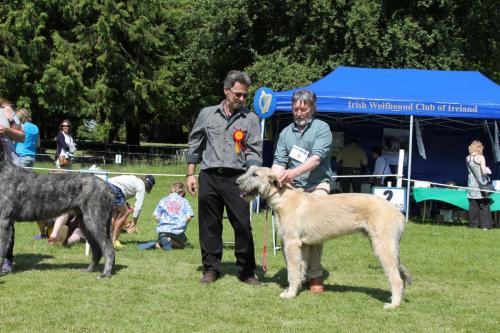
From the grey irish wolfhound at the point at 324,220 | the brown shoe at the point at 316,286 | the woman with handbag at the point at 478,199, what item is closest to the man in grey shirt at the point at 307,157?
the brown shoe at the point at 316,286

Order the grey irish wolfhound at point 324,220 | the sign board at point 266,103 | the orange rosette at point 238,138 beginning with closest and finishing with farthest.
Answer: the grey irish wolfhound at point 324,220 < the orange rosette at point 238,138 < the sign board at point 266,103

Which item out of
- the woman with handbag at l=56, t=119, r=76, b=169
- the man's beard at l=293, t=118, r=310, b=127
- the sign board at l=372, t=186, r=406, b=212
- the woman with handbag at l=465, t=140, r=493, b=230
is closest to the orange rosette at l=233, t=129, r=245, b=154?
the man's beard at l=293, t=118, r=310, b=127

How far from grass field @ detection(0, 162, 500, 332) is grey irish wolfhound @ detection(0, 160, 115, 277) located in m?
0.42

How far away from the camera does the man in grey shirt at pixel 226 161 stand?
6121 mm

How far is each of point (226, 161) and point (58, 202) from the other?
1.90m

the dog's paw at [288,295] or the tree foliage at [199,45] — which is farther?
the tree foliage at [199,45]

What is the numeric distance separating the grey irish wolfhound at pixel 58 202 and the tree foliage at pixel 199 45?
1641 cm

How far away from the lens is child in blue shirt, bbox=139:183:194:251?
27.9 feet

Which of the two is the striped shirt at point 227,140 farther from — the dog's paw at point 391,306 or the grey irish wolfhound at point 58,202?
the dog's paw at point 391,306

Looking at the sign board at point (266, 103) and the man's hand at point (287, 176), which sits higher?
the sign board at point (266, 103)

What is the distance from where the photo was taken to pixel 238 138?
6.09 meters

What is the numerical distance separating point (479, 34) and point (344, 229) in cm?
2228

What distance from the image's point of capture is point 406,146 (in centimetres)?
1589

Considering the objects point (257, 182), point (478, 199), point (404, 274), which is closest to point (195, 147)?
point (257, 182)
